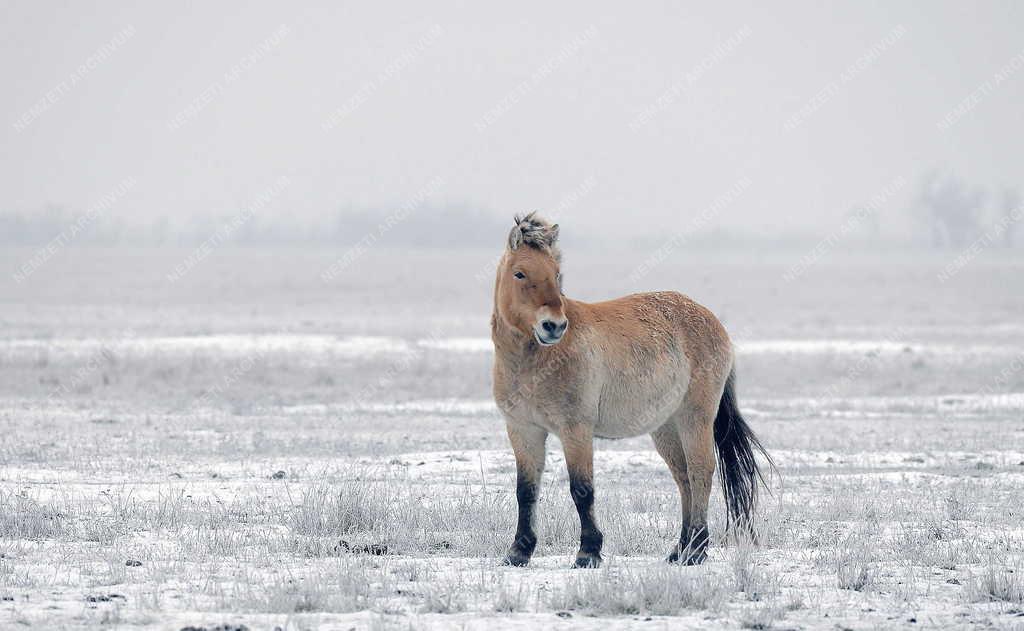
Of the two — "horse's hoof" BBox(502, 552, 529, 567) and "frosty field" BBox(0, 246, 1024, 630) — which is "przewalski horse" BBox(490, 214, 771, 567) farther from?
"frosty field" BBox(0, 246, 1024, 630)

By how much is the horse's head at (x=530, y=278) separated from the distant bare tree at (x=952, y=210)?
11231 cm

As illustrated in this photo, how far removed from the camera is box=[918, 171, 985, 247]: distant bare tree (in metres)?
113

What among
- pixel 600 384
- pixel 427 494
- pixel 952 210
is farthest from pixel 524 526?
pixel 952 210

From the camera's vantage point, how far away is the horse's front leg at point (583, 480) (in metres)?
7.26

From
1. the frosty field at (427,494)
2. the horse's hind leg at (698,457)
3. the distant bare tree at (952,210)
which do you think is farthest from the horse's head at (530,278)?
the distant bare tree at (952,210)

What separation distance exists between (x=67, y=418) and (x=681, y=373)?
38.1 feet

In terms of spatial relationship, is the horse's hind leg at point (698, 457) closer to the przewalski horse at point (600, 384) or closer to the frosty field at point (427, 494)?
the przewalski horse at point (600, 384)

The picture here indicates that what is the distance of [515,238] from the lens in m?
7.23

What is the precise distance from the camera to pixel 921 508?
980 centimetres

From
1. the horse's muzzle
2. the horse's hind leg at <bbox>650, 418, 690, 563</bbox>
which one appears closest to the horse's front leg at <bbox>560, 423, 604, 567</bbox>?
the horse's muzzle

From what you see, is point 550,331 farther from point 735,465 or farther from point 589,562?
point 735,465

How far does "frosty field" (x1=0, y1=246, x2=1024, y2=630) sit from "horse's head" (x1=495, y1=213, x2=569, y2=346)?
154 cm

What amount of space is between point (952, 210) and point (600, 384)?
11512 centimetres

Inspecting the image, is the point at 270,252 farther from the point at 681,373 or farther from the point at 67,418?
the point at 681,373
